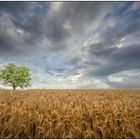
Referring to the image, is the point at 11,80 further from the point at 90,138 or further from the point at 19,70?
the point at 90,138

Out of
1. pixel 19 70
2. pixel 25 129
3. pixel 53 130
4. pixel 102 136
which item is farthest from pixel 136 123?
pixel 19 70

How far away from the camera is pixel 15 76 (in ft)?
137

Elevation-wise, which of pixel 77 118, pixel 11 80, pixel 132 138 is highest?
pixel 11 80

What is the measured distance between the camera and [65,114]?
5.24 meters

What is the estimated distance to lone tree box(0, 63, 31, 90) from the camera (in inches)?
1642

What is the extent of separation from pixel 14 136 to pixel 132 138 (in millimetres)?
2252

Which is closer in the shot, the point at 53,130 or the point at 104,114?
the point at 53,130

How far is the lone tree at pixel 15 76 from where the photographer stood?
4172cm

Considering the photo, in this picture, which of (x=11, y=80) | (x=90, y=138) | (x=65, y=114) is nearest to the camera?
(x=90, y=138)

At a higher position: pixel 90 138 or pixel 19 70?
pixel 19 70

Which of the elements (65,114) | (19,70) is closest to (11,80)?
(19,70)

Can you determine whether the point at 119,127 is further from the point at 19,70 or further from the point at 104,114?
the point at 19,70

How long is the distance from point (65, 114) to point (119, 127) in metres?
1.15

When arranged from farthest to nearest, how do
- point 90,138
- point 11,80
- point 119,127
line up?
point 11,80 → point 119,127 → point 90,138
